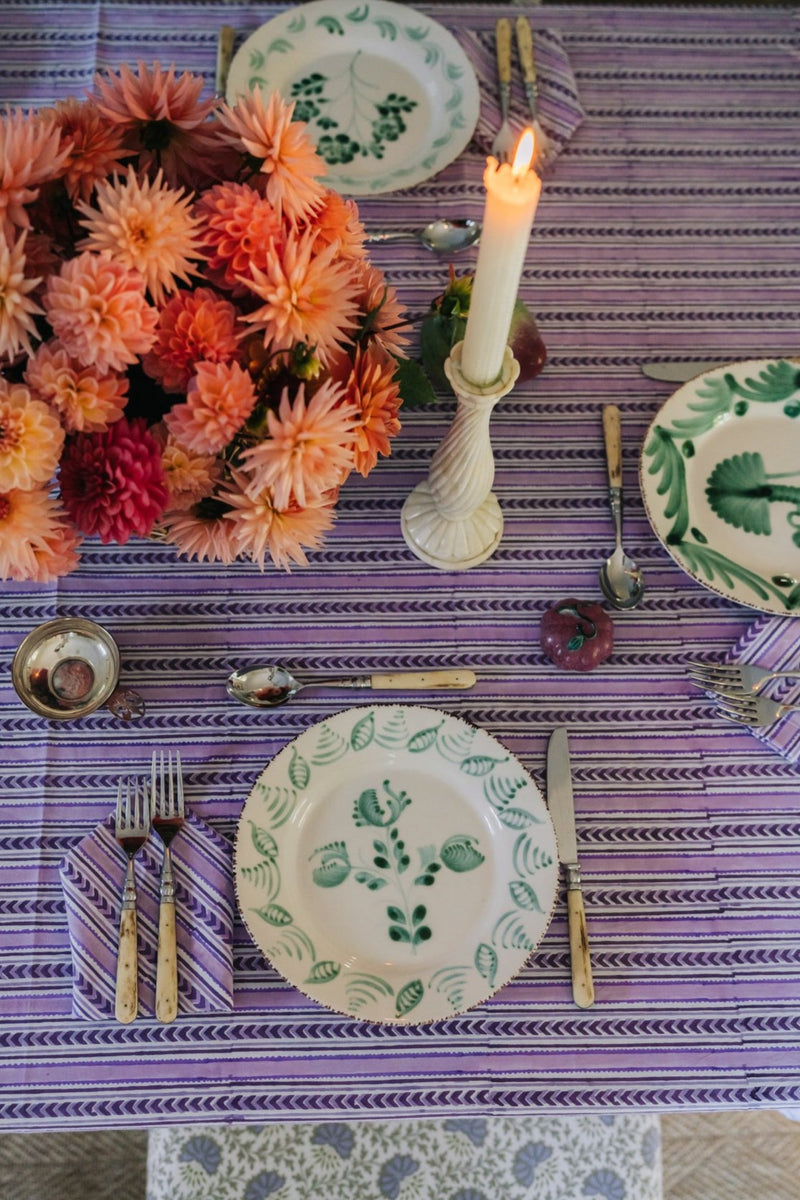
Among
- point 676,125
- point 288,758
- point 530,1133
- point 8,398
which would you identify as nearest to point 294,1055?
point 288,758

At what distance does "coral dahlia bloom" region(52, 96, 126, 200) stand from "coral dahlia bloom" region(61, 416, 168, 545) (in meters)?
0.14

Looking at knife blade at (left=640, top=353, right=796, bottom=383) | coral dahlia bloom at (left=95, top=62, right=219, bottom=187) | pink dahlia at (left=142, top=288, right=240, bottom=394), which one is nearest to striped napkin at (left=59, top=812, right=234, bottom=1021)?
pink dahlia at (left=142, top=288, right=240, bottom=394)

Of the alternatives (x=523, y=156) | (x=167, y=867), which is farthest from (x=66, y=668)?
(x=523, y=156)

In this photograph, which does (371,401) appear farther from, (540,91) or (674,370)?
(540,91)

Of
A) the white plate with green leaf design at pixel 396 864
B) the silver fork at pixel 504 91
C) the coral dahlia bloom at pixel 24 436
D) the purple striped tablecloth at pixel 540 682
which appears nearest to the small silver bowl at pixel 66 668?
the purple striped tablecloth at pixel 540 682

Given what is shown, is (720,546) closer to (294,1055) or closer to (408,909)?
(408,909)

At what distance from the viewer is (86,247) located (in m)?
0.46

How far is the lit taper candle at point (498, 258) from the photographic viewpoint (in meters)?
0.48

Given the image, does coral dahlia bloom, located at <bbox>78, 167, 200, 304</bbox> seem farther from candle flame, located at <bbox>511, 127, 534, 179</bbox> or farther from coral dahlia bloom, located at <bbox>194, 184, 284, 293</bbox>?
candle flame, located at <bbox>511, 127, 534, 179</bbox>

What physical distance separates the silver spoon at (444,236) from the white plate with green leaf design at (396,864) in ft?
1.52

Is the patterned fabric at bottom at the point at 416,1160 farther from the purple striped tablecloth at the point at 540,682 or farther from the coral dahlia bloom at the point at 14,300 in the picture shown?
the coral dahlia bloom at the point at 14,300

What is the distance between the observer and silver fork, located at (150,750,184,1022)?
62cm

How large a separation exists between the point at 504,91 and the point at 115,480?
0.68m

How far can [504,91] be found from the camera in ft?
2.95
